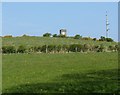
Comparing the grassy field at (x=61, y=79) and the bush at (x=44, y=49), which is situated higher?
the bush at (x=44, y=49)

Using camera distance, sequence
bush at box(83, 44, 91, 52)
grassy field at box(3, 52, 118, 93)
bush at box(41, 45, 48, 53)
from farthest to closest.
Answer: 1. bush at box(83, 44, 91, 52)
2. bush at box(41, 45, 48, 53)
3. grassy field at box(3, 52, 118, 93)

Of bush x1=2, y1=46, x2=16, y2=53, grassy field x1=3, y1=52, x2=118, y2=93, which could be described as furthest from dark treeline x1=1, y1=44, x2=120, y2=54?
grassy field x1=3, y1=52, x2=118, y2=93

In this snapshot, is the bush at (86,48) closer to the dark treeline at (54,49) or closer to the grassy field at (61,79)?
the dark treeline at (54,49)

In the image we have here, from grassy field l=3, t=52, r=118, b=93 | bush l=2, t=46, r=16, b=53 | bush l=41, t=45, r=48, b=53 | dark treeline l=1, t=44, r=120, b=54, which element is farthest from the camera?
bush l=41, t=45, r=48, b=53

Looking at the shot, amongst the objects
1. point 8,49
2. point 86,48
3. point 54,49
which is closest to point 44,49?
point 54,49

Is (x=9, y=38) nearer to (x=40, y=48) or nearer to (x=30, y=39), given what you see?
(x=30, y=39)

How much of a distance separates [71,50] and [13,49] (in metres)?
12.2

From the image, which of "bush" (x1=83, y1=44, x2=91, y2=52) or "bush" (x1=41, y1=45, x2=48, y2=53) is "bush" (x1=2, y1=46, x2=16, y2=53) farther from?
"bush" (x1=83, y1=44, x2=91, y2=52)

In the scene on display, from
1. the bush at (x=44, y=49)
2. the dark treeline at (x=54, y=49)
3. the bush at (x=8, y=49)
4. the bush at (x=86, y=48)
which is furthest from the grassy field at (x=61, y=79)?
the bush at (x=86, y=48)

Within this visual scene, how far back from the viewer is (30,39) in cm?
10400

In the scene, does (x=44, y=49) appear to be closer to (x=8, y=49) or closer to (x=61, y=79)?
(x=8, y=49)

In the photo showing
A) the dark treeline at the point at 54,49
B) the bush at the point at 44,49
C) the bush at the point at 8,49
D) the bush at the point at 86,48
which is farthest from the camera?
the bush at the point at 86,48

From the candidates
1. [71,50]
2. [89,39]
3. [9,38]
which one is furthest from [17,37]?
[71,50]

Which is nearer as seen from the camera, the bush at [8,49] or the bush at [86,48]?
the bush at [8,49]
